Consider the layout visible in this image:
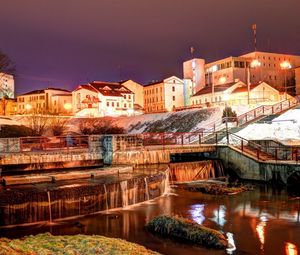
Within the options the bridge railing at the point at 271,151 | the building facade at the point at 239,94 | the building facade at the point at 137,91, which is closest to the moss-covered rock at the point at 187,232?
the bridge railing at the point at 271,151

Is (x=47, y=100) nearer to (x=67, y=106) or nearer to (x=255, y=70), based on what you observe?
(x=67, y=106)

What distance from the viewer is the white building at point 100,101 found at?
91750 mm

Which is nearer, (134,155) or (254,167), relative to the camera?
(134,155)

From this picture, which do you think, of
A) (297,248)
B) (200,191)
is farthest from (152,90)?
(297,248)

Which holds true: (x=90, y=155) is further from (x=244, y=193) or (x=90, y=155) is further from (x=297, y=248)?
(x=297, y=248)

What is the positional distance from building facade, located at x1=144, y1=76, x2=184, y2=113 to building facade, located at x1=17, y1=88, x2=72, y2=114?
78.7ft

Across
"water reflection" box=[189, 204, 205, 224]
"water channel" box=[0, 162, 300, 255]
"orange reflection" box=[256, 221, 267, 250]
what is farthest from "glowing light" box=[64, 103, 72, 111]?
"orange reflection" box=[256, 221, 267, 250]

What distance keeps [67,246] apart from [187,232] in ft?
14.4

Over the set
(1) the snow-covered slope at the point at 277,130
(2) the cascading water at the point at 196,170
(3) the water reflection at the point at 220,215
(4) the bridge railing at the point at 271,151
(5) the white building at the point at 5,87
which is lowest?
(3) the water reflection at the point at 220,215

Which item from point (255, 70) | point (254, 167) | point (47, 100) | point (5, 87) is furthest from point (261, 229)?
point (47, 100)

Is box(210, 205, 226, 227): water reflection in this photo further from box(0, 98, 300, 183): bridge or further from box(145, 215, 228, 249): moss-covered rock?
box(0, 98, 300, 183): bridge

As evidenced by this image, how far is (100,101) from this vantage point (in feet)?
303

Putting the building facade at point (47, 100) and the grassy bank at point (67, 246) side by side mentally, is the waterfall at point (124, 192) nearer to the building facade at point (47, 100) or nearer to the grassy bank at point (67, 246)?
the grassy bank at point (67, 246)

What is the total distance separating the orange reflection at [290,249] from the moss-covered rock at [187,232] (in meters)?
1.82
